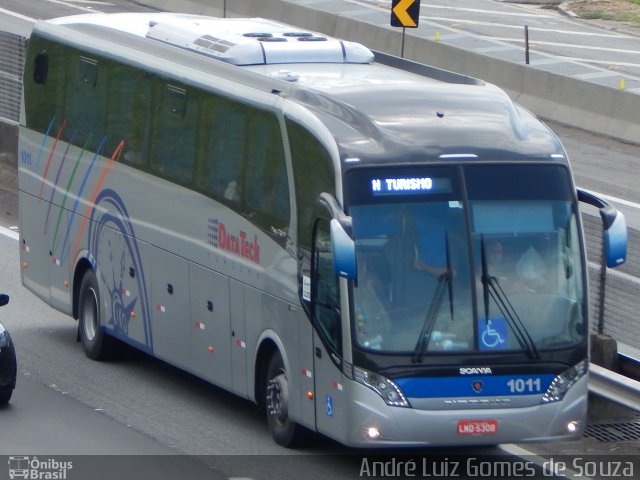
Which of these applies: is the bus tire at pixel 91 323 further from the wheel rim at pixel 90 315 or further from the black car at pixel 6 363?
the black car at pixel 6 363

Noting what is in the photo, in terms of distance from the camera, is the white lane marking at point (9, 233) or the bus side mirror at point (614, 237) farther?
the white lane marking at point (9, 233)

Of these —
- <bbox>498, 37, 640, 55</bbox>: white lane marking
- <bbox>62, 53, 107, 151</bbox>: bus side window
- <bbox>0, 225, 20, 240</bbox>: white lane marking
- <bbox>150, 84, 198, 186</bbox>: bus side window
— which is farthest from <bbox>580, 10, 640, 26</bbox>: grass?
<bbox>150, 84, 198, 186</bbox>: bus side window

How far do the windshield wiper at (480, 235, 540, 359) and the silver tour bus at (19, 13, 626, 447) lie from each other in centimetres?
1

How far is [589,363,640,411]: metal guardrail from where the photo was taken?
39.0 feet

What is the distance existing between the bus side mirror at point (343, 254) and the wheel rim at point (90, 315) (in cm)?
595

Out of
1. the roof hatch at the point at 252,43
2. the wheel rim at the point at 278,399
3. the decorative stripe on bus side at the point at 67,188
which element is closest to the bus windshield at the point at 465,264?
the wheel rim at the point at 278,399

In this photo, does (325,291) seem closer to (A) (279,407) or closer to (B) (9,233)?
(A) (279,407)

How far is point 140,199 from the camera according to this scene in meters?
15.0

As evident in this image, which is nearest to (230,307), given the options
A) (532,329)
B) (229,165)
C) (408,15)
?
(229,165)

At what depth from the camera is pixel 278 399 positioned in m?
12.6

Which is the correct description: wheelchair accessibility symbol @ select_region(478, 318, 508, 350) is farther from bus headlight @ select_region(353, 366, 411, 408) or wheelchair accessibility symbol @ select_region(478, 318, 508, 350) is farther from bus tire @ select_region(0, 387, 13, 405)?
bus tire @ select_region(0, 387, 13, 405)

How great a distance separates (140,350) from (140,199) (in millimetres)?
1939

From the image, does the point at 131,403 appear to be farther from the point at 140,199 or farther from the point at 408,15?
the point at 408,15

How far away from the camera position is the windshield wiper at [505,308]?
1134cm
